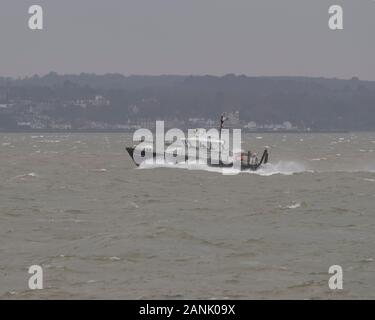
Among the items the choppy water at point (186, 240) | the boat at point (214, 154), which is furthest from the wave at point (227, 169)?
the choppy water at point (186, 240)

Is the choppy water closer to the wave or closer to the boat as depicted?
the boat

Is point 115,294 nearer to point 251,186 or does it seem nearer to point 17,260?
point 17,260

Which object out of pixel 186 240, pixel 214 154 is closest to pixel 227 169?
pixel 214 154

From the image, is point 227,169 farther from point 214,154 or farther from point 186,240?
point 186,240

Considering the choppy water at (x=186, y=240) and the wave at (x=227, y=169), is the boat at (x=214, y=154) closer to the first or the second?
the wave at (x=227, y=169)

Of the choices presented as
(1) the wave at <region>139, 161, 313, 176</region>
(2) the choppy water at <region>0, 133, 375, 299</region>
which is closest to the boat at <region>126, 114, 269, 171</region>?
(1) the wave at <region>139, 161, 313, 176</region>

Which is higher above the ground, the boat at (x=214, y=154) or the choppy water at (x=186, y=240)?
the boat at (x=214, y=154)
